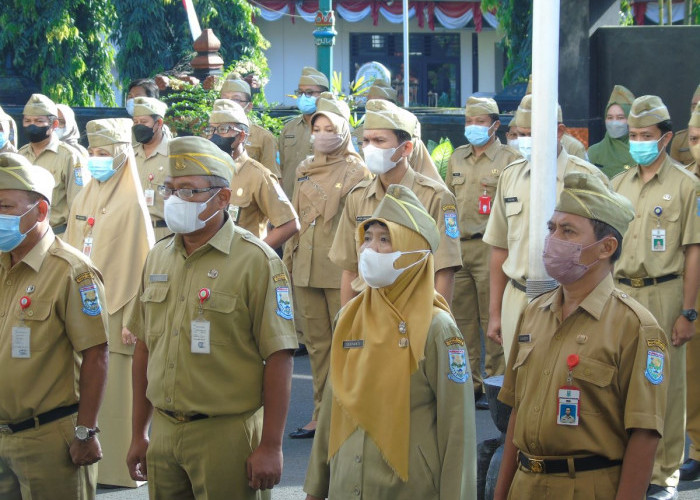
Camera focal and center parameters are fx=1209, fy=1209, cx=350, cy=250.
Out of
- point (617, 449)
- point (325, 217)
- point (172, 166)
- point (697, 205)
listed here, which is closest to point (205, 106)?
point (325, 217)

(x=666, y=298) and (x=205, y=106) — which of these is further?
(x=205, y=106)

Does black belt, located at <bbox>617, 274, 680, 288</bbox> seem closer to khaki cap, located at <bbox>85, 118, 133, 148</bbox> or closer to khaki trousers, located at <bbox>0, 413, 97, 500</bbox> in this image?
khaki cap, located at <bbox>85, 118, 133, 148</bbox>

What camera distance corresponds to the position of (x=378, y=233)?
16.5 feet

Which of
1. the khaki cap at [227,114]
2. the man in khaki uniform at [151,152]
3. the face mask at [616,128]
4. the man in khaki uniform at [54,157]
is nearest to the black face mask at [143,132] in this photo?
the man in khaki uniform at [151,152]

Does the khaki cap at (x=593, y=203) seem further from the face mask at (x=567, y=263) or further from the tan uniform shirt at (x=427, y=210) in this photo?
the tan uniform shirt at (x=427, y=210)

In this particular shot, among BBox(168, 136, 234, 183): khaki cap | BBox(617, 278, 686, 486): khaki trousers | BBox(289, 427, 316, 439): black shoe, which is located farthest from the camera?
BBox(289, 427, 316, 439): black shoe

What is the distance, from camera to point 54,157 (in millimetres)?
10562

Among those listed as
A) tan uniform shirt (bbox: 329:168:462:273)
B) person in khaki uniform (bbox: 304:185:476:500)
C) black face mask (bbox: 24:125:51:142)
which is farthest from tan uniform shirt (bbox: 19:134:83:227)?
person in khaki uniform (bbox: 304:185:476:500)

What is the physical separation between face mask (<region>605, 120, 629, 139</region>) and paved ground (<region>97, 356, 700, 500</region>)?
331 centimetres

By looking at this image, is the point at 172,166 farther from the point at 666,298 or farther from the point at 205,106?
the point at 205,106

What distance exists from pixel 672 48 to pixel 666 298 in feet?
18.4

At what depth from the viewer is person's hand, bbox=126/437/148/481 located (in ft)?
17.4

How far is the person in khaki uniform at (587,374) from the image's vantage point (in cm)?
444

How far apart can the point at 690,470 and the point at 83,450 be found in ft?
14.3
